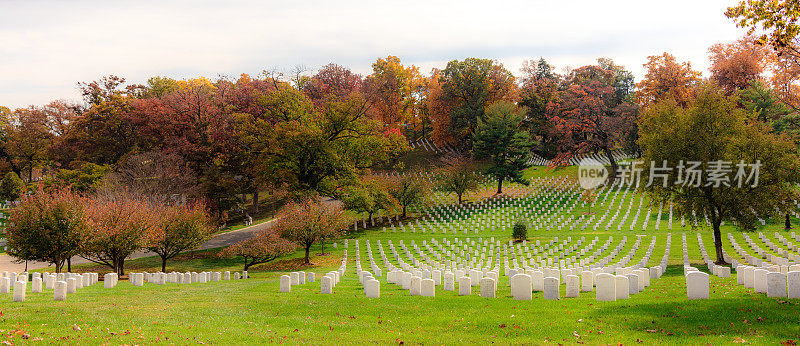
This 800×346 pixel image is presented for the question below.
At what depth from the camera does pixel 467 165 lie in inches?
2014

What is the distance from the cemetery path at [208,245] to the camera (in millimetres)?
30253

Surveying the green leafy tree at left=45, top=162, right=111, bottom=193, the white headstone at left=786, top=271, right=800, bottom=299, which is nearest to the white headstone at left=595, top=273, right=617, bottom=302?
the white headstone at left=786, top=271, right=800, bottom=299

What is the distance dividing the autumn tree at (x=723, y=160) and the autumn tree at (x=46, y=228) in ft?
81.1

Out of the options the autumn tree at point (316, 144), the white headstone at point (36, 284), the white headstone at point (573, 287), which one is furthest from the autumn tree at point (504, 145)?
the white headstone at point (36, 284)

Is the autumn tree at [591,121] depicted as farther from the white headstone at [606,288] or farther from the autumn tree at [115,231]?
the white headstone at [606,288]

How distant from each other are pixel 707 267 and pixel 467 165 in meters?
30.1

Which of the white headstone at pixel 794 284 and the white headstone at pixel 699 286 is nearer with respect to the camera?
the white headstone at pixel 794 284

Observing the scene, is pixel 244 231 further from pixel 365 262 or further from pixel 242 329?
pixel 242 329

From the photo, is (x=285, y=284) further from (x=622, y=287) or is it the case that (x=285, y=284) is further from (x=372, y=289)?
(x=622, y=287)

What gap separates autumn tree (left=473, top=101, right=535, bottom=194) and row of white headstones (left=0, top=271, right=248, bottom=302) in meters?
34.3

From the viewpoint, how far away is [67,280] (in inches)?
551

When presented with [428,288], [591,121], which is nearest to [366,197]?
[428,288]

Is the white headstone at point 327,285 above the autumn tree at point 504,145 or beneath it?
beneath

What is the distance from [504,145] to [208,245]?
2995cm
